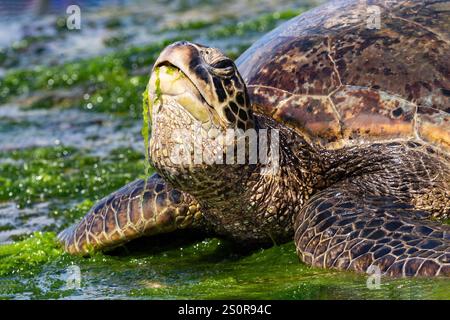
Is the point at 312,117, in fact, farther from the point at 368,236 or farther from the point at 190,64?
the point at 190,64

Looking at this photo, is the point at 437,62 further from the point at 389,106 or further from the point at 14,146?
the point at 14,146

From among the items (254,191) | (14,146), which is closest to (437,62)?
(254,191)

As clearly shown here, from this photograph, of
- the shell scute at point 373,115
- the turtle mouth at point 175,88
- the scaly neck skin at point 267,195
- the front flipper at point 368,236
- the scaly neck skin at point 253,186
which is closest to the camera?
the front flipper at point 368,236

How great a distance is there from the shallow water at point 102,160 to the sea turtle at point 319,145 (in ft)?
0.68

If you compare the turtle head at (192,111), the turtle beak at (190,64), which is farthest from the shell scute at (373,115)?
the turtle beak at (190,64)

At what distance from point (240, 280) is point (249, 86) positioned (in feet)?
5.17

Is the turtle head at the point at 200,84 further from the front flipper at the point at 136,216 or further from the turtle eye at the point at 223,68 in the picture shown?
the front flipper at the point at 136,216

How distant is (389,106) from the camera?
5691 mm

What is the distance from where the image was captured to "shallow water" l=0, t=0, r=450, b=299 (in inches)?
198

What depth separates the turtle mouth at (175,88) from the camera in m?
4.90

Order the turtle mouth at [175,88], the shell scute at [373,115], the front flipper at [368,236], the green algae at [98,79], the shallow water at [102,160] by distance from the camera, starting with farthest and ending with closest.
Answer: the green algae at [98,79] → the shell scute at [373,115] → the shallow water at [102,160] → the turtle mouth at [175,88] → the front flipper at [368,236]

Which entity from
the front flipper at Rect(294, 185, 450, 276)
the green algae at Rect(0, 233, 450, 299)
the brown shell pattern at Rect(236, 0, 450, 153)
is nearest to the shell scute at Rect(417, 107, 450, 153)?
the brown shell pattern at Rect(236, 0, 450, 153)

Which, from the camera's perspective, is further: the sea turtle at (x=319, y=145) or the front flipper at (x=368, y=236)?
the sea turtle at (x=319, y=145)

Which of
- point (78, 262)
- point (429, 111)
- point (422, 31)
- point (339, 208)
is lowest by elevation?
point (78, 262)
